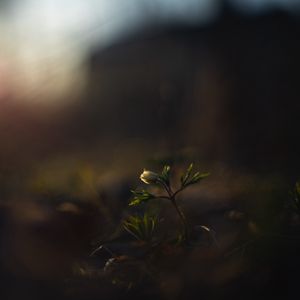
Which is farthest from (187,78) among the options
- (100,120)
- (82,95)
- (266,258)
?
(82,95)

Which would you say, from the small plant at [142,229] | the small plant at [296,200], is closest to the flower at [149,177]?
the small plant at [142,229]

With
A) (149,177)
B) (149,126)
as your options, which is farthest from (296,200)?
(149,126)

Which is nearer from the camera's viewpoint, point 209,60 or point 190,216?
point 190,216

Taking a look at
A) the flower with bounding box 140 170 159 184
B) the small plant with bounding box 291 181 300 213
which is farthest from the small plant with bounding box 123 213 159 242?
the small plant with bounding box 291 181 300 213

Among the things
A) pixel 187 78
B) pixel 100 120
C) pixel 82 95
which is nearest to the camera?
pixel 187 78

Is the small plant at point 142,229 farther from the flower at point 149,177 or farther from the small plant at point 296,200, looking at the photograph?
the small plant at point 296,200

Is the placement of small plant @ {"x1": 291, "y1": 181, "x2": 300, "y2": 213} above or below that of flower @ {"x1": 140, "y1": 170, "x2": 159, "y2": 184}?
below

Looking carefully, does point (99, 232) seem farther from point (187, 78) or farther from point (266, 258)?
point (187, 78)

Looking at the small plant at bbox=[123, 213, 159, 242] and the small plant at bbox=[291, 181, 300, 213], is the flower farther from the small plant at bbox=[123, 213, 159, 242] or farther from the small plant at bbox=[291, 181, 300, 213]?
the small plant at bbox=[291, 181, 300, 213]

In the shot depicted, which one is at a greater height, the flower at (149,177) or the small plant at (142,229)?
the flower at (149,177)

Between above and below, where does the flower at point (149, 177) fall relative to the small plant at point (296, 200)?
above

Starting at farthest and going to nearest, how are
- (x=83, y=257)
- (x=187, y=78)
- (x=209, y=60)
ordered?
(x=187, y=78) → (x=209, y=60) → (x=83, y=257)
